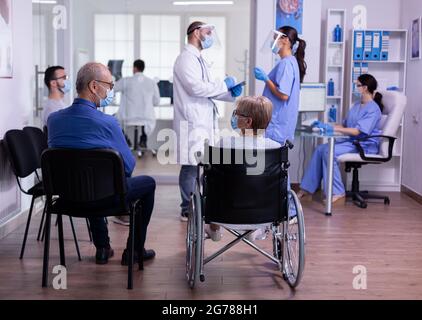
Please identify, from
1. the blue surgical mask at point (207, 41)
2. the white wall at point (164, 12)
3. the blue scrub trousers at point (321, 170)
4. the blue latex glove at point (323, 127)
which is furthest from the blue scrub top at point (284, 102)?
the white wall at point (164, 12)

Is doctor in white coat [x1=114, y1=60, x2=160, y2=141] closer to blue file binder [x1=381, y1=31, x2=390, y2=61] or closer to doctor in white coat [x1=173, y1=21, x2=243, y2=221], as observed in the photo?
doctor in white coat [x1=173, y1=21, x2=243, y2=221]

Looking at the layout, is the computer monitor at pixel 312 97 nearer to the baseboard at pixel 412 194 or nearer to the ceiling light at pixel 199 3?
the baseboard at pixel 412 194

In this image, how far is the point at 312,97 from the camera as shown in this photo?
5.85 metres

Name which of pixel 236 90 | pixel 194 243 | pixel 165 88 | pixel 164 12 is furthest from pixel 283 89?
pixel 164 12

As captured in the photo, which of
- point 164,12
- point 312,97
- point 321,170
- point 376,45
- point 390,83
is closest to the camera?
point 321,170

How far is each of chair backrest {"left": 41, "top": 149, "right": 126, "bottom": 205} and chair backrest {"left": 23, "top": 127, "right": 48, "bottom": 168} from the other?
1.09 meters

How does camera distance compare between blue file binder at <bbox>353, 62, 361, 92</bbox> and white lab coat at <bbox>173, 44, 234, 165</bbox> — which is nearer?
white lab coat at <bbox>173, 44, 234, 165</bbox>

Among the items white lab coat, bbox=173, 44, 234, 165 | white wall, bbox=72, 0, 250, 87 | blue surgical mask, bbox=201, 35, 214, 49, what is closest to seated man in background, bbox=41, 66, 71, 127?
white lab coat, bbox=173, 44, 234, 165

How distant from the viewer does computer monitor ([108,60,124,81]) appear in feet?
22.7

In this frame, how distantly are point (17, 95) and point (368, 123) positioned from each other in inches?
123

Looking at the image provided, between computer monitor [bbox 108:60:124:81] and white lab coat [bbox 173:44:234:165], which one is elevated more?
computer monitor [bbox 108:60:124:81]

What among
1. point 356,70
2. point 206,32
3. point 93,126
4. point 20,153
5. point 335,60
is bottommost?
point 20,153

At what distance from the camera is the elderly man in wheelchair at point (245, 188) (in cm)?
294

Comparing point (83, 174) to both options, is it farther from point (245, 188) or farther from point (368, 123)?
point (368, 123)
